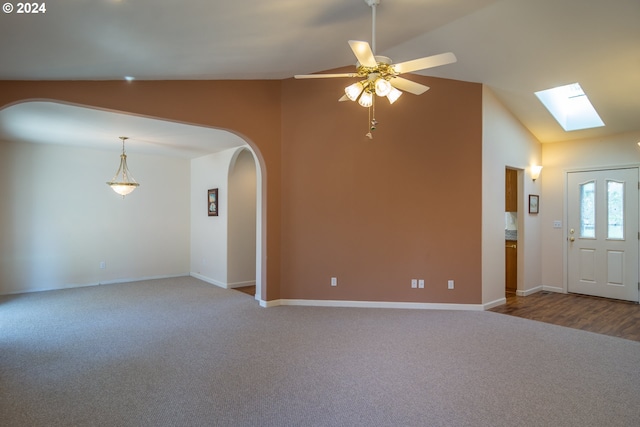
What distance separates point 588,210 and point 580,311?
72.6 inches

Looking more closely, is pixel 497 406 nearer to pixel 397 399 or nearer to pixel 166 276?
pixel 397 399

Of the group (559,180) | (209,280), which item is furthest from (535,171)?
(209,280)

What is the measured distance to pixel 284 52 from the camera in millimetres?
3938

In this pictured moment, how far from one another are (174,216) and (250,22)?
17.5 ft

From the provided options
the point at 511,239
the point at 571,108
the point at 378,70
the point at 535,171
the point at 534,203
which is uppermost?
the point at 571,108

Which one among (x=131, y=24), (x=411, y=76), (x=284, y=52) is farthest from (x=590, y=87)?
(x=131, y=24)

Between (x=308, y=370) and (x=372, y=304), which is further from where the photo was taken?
(x=372, y=304)

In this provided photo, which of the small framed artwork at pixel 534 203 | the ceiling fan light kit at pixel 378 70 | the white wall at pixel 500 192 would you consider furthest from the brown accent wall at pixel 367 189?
the ceiling fan light kit at pixel 378 70

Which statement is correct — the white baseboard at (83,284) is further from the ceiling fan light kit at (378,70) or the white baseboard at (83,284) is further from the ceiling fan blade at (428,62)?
the ceiling fan blade at (428,62)

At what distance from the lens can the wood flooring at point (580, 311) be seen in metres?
4.22

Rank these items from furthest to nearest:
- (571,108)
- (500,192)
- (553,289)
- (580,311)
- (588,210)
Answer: (553,289) < (588,210) < (571,108) < (500,192) < (580,311)

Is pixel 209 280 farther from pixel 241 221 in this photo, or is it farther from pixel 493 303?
pixel 493 303

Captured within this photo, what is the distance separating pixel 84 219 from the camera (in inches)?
257

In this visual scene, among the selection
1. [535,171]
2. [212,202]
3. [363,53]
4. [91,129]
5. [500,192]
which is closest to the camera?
[363,53]
